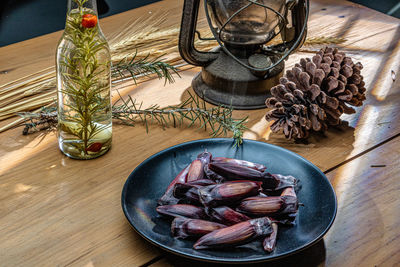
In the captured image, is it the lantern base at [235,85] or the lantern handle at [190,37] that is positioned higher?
the lantern handle at [190,37]

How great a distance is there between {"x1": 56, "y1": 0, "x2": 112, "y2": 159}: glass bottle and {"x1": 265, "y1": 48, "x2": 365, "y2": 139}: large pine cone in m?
0.26

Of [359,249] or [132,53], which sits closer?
[359,249]

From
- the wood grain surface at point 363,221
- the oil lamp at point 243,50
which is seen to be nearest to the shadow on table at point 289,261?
the wood grain surface at point 363,221

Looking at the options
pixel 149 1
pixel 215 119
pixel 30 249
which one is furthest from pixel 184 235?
pixel 149 1

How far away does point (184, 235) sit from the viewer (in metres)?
0.51

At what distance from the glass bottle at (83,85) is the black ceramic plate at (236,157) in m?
0.11

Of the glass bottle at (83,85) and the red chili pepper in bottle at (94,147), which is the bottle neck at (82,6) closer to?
the glass bottle at (83,85)

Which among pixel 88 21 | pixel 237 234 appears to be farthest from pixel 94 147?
pixel 237 234

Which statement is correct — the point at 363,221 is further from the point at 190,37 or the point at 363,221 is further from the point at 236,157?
the point at 190,37

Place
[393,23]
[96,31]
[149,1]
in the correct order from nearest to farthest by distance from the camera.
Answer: [96,31], [393,23], [149,1]

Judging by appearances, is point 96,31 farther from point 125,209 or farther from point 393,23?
point 393,23

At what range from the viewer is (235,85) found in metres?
0.86

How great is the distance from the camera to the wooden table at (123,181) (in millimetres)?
536

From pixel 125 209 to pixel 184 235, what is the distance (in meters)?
0.08
